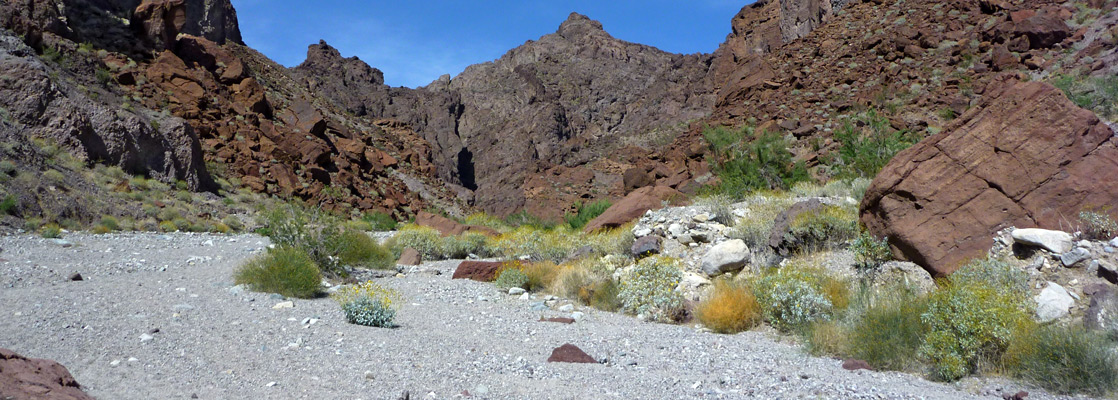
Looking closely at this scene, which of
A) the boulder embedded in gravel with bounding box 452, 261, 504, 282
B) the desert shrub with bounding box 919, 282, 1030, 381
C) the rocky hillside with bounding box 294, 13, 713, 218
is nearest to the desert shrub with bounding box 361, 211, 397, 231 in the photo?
the boulder embedded in gravel with bounding box 452, 261, 504, 282

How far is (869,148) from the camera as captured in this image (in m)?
18.2

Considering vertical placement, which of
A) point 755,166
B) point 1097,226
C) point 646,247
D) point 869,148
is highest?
point 869,148

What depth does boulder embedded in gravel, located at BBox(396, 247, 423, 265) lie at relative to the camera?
1331 cm

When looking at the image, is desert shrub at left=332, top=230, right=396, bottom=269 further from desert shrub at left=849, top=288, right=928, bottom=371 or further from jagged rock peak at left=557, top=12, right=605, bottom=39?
jagged rock peak at left=557, top=12, right=605, bottom=39

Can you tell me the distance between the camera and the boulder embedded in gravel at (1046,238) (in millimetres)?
6586

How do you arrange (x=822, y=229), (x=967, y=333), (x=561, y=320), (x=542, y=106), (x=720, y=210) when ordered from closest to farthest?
1. (x=967, y=333)
2. (x=561, y=320)
3. (x=822, y=229)
4. (x=720, y=210)
5. (x=542, y=106)

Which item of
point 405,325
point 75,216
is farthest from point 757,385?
point 75,216

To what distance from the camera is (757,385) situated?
466cm

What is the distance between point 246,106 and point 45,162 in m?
12.9

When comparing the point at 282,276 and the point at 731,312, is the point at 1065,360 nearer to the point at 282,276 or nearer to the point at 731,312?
the point at 731,312

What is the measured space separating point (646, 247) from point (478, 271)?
302 cm

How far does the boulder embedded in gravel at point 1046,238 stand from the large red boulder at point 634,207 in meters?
8.01

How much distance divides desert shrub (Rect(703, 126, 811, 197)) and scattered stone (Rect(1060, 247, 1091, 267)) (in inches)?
377

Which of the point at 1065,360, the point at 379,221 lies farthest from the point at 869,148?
the point at 379,221
